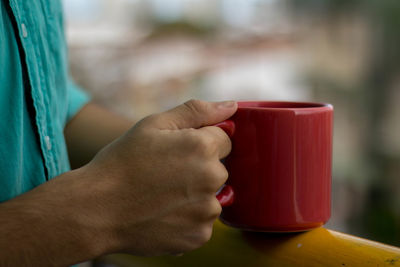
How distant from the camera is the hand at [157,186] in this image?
1.89 ft

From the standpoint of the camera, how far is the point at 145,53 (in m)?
5.19

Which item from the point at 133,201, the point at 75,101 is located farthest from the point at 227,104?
the point at 75,101

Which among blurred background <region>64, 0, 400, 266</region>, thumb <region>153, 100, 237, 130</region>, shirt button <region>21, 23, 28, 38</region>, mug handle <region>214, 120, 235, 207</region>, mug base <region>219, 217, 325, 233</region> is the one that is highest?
shirt button <region>21, 23, 28, 38</region>

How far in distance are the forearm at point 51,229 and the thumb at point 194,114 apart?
13cm

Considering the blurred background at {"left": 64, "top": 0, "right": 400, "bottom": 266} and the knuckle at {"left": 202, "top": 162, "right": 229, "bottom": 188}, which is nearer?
the knuckle at {"left": 202, "top": 162, "right": 229, "bottom": 188}

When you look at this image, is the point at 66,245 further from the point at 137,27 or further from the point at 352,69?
the point at 137,27

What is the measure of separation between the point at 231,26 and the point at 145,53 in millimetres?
911

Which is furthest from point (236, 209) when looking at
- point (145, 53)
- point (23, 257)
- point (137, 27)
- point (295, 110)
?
point (137, 27)

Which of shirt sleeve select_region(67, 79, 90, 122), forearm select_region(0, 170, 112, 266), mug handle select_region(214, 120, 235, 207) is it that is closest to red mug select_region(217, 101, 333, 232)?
mug handle select_region(214, 120, 235, 207)

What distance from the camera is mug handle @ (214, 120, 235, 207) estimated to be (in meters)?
0.65

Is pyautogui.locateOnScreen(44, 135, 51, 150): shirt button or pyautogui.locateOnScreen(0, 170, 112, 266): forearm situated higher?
pyautogui.locateOnScreen(44, 135, 51, 150): shirt button

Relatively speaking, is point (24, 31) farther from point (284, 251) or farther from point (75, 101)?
point (284, 251)

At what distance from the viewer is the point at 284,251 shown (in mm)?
620

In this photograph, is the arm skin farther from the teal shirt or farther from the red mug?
the teal shirt
